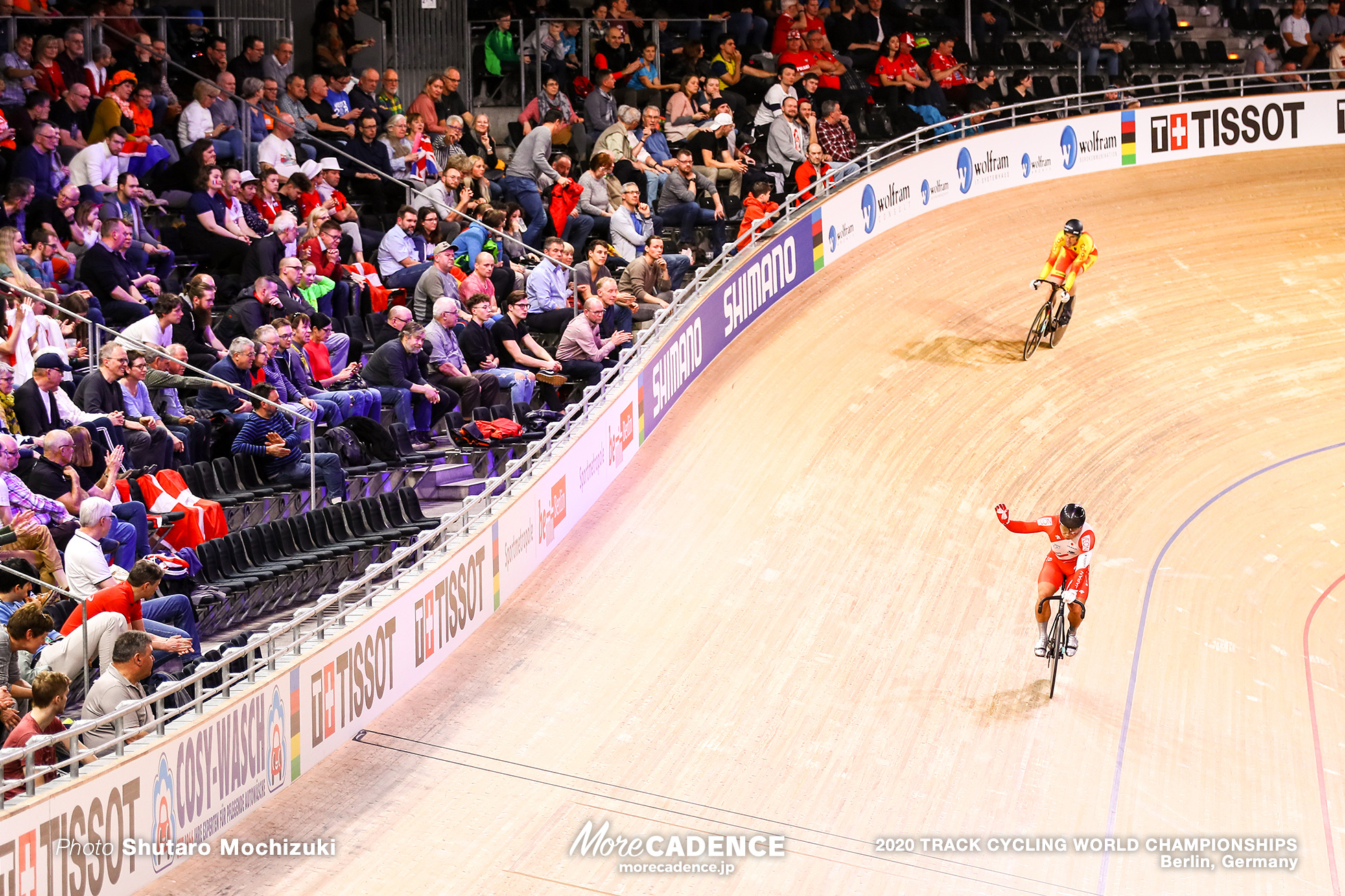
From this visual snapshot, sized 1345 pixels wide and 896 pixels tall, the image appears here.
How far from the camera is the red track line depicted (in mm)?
7984

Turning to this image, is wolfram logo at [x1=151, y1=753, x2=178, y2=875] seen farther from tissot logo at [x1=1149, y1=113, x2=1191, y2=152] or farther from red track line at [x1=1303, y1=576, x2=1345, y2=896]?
tissot logo at [x1=1149, y1=113, x2=1191, y2=152]

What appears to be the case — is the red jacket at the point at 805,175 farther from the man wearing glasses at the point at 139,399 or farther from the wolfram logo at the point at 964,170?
the man wearing glasses at the point at 139,399

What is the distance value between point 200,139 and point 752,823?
6.78 metres

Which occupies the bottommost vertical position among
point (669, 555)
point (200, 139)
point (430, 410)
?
point (669, 555)

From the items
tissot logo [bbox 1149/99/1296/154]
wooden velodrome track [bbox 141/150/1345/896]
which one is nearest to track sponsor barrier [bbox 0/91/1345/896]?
wooden velodrome track [bbox 141/150/1345/896]

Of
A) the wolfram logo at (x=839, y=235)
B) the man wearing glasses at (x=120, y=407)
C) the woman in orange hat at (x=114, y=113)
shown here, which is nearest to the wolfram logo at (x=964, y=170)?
the wolfram logo at (x=839, y=235)

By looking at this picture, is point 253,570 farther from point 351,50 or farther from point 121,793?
point 351,50

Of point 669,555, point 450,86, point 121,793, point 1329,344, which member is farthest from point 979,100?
point 121,793

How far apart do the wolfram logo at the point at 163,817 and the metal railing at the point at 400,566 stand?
0.64ft

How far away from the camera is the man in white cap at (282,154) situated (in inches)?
464

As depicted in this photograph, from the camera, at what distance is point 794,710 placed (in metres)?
8.80

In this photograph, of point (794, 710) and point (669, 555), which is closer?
point (794, 710)

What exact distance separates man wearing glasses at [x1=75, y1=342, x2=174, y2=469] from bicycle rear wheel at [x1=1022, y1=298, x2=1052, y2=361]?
8.87 m

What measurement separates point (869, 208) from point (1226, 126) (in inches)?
258
